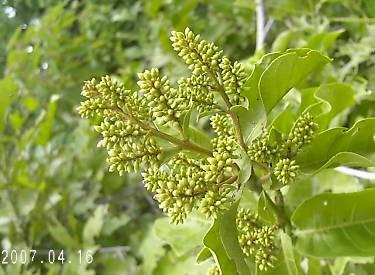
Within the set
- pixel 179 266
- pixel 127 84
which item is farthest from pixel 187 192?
pixel 127 84

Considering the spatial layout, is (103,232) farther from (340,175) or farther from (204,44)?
(204,44)

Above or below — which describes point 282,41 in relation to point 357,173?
above

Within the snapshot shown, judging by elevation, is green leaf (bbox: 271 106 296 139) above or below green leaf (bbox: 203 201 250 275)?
above

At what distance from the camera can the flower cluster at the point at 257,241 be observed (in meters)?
0.51

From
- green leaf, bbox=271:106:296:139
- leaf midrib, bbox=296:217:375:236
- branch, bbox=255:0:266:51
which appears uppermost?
branch, bbox=255:0:266:51

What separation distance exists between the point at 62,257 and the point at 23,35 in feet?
1.92

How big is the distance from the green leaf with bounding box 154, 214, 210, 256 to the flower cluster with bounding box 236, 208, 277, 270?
0.10 m

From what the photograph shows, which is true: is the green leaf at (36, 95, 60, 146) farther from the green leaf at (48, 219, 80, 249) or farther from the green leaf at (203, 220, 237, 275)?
the green leaf at (203, 220, 237, 275)

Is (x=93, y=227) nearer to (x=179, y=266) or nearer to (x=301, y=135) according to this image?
(x=179, y=266)

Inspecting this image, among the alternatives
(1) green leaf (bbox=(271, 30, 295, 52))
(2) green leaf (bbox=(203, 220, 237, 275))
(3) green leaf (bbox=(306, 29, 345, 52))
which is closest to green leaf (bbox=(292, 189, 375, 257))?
(2) green leaf (bbox=(203, 220, 237, 275))

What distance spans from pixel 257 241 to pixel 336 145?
0.36 feet

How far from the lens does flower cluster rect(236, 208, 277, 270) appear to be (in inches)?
20.2

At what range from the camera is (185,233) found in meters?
0.66

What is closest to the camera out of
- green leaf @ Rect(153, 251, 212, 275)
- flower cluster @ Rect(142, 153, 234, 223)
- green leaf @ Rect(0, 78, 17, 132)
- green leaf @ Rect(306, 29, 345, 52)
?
flower cluster @ Rect(142, 153, 234, 223)
